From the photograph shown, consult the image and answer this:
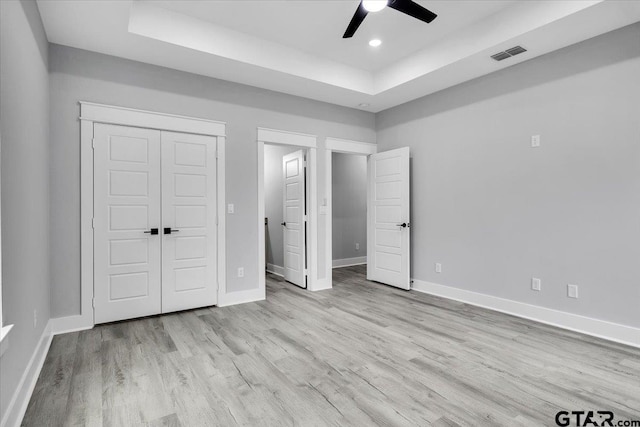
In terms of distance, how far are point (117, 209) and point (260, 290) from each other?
1.93 metres

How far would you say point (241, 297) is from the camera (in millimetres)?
4223

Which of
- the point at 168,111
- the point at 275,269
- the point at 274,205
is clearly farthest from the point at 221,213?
the point at 275,269

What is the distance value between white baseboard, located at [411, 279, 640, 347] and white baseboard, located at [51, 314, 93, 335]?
4109 millimetres

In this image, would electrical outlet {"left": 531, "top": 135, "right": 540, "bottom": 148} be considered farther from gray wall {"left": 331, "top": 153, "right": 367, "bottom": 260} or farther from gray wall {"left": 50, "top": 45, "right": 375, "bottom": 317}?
gray wall {"left": 331, "top": 153, "right": 367, "bottom": 260}

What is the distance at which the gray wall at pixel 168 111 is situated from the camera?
10.5 feet

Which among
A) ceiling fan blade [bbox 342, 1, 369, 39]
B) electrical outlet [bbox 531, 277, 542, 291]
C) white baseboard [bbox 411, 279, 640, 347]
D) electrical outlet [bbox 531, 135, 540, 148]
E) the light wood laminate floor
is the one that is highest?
ceiling fan blade [bbox 342, 1, 369, 39]

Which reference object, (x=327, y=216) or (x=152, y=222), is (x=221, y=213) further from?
(x=327, y=216)

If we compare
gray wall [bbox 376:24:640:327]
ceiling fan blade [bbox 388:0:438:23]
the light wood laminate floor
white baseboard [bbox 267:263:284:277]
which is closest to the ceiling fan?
ceiling fan blade [bbox 388:0:438:23]

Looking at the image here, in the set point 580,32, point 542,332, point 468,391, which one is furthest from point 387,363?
point 580,32

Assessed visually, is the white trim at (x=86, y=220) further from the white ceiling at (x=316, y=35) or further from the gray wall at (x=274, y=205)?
the gray wall at (x=274, y=205)

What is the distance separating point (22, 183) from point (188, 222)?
1760 millimetres

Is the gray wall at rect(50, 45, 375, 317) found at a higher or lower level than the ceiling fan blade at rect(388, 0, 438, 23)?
lower

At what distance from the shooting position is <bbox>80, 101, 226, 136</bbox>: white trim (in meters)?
3.33

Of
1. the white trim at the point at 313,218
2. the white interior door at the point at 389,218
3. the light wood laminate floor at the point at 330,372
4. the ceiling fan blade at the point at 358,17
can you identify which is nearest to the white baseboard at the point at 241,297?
the light wood laminate floor at the point at 330,372
